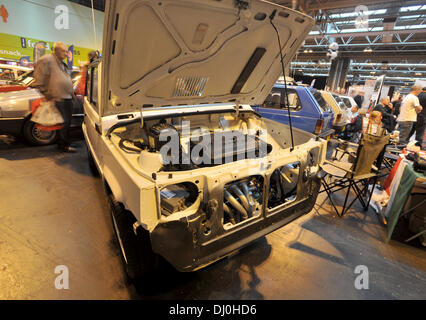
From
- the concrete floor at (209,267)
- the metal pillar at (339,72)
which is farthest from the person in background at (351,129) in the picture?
the metal pillar at (339,72)

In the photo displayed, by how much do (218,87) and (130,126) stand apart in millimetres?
1006

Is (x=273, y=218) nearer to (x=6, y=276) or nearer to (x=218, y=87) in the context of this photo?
(x=218, y=87)

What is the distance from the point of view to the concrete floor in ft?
5.68

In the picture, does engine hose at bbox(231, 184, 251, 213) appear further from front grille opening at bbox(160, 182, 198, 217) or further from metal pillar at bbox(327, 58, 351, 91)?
metal pillar at bbox(327, 58, 351, 91)

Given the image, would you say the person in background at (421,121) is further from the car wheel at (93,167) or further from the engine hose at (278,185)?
the car wheel at (93,167)

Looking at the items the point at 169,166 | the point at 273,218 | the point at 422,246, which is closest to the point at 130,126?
the point at 169,166

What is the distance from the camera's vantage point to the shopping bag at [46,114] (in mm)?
3855

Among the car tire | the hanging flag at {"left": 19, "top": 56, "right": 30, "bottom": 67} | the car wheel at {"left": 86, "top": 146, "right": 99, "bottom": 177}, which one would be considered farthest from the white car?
the hanging flag at {"left": 19, "top": 56, "right": 30, "bottom": 67}

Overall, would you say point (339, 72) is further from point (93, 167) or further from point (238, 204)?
point (238, 204)

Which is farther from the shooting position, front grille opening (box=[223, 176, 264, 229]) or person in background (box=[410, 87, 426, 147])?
person in background (box=[410, 87, 426, 147])

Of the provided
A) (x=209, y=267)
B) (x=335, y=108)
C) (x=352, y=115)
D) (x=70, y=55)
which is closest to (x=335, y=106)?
(x=335, y=108)

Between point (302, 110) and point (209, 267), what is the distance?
11.9 feet
